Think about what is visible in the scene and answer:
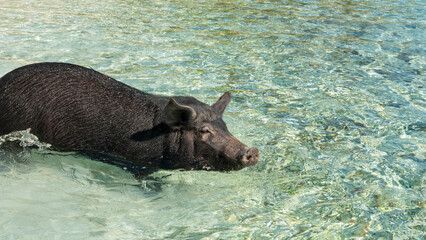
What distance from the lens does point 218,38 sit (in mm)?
12625

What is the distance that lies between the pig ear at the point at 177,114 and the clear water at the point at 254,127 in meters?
0.63

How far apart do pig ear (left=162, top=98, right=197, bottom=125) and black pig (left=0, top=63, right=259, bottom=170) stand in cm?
1

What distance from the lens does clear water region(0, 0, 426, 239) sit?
16.6ft

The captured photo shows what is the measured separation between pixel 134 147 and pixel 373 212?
107 inches

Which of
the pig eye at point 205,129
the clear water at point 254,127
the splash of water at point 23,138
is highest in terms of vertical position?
the splash of water at point 23,138

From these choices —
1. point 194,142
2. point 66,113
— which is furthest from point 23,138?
point 194,142

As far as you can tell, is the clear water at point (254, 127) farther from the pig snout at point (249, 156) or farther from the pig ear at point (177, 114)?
the pig ear at point (177, 114)

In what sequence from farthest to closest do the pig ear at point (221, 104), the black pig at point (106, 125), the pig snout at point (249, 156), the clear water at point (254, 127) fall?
the pig ear at point (221, 104) < the black pig at point (106, 125) < the pig snout at point (249, 156) < the clear water at point (254, 127)

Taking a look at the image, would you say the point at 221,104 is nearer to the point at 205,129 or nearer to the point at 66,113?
the point at 205,129

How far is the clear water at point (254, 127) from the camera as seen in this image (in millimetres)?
5059

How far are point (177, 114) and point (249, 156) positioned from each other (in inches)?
37.5

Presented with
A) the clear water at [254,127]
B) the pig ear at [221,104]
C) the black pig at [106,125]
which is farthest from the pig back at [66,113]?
the pig ear at [221,104]

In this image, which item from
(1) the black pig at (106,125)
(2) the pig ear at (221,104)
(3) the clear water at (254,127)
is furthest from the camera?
(2) the pig ear at (221,104)

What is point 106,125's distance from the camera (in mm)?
6031
